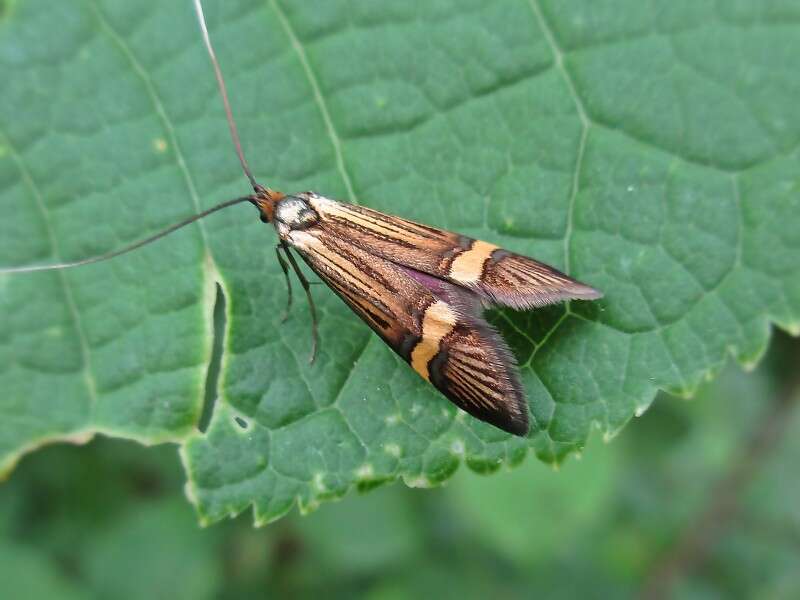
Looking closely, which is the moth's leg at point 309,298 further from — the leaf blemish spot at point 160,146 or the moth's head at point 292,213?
the leaf blemish spot at point 160,146

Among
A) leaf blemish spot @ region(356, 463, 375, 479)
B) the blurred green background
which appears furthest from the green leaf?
the blurred green background

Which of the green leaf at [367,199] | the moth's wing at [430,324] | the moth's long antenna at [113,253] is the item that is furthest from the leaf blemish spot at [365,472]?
the moth's long antenna at [113,253]

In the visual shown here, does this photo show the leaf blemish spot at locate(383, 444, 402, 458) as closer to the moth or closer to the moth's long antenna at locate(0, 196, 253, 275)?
the moth

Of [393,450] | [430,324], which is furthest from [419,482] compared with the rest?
[430,324]

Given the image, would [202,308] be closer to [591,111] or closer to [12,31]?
[12,31]

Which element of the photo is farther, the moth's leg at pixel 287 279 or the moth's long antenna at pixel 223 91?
the moth's leg at pixel 287 279

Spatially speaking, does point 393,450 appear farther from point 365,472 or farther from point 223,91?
point 223,91
